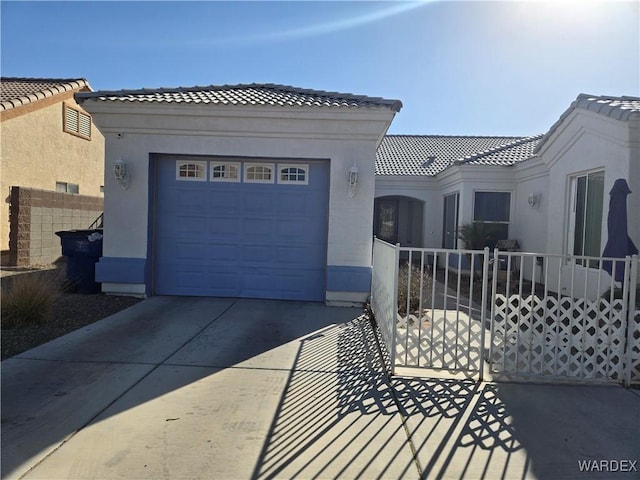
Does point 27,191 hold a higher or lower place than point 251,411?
higher

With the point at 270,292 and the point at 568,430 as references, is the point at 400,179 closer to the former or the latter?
the point at 270,292

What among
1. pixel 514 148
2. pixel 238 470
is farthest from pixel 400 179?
pixel 238 470

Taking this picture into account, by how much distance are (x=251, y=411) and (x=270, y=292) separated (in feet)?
15.8

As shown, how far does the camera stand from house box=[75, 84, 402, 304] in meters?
8.29

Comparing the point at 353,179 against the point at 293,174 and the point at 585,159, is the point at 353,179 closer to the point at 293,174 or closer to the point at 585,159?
the point at 293,174

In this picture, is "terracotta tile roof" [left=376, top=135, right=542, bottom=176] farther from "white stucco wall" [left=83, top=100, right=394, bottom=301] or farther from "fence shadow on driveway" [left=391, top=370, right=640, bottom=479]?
"fence shadow on driveway" [left=391, top=370, right=640, bottom=479]

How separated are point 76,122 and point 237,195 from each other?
1277cm

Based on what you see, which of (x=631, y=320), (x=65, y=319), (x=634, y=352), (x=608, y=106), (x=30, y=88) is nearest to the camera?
(x=631, y=320)

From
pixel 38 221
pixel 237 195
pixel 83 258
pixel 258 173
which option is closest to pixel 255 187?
pixel 258 173

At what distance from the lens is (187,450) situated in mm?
3234

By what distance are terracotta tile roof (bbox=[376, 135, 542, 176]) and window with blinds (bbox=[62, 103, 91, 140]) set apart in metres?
12.2

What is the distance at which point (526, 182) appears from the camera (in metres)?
12.9

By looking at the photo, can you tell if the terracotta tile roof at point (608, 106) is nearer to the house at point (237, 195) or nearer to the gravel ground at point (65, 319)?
the house at point (237, 195)

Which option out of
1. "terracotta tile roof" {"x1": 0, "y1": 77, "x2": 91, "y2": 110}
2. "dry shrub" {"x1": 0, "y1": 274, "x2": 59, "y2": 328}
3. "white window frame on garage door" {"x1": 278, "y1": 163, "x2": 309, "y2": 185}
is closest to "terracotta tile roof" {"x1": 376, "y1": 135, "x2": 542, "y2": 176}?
"white window frame on garage door" {"x1": 278, "y1": 163, "x2": 309, "y2": 185}
